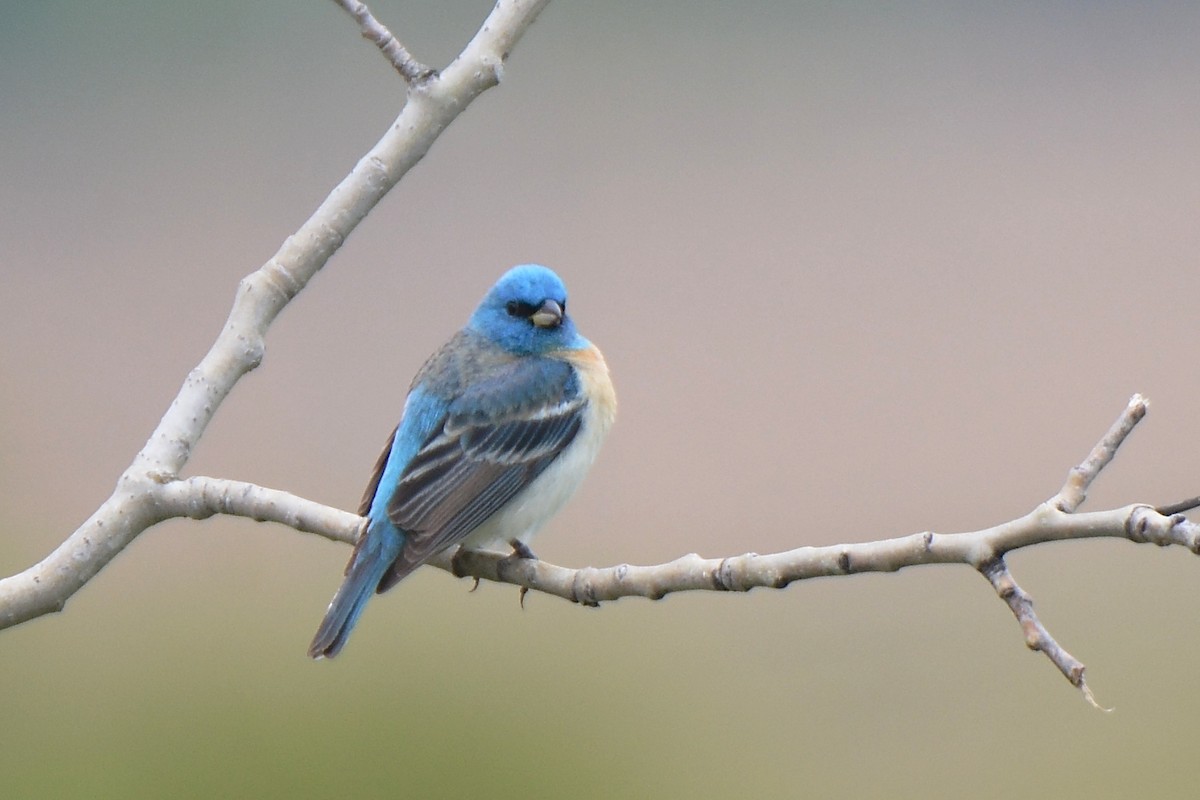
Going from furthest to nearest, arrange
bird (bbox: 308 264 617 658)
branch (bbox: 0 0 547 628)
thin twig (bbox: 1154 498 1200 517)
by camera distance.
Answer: bird (bbox: 308 264 617 658) < branch (bbox: 0 0 547 628) < thin twig (bbox: 1154 498 1200 517)

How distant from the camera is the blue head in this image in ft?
11.2

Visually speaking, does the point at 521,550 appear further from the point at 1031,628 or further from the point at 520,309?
the point at 1031,628

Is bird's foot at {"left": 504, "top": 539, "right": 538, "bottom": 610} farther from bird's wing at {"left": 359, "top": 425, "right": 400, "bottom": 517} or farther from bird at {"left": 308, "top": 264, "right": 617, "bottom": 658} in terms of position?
bird's wing at {"left": 359, "top": 425, "right": 400, "bottom": 517}

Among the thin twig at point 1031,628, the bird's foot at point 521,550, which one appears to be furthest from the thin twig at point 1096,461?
the bird's foot at point 521,550

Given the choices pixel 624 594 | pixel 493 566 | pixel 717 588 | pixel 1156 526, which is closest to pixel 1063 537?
pixel 1156 526

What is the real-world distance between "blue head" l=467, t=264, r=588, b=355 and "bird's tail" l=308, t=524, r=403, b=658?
78cm

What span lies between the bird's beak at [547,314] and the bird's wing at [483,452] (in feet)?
0.31

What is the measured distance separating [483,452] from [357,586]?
504mm

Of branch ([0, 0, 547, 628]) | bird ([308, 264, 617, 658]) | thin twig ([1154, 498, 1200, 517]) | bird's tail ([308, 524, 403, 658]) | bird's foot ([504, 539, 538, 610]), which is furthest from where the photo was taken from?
bird's foot ([504, 539, 538, 610])

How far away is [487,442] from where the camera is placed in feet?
10.4

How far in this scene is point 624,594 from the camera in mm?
2104

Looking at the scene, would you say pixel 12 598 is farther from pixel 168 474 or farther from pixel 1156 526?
pixel 1156 526

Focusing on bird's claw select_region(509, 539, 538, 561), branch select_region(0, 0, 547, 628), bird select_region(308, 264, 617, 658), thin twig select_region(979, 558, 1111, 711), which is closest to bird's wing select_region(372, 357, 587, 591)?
bird select_region(308, 264, 617, 658)

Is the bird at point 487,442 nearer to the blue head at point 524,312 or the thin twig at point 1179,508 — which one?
the blue head at point 524,312
